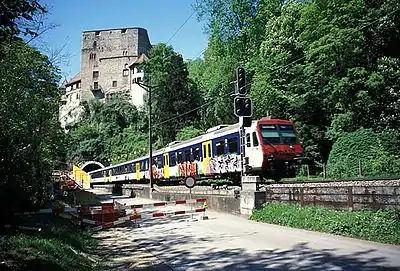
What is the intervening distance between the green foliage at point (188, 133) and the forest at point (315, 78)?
0.16 metres

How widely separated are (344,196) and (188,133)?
4420 centimetres

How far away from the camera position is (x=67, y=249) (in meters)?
10.1

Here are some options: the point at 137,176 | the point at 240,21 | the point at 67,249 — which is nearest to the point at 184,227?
the point at 67,249

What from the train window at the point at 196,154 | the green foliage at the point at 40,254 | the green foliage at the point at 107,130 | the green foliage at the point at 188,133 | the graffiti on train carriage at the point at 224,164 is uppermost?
the green foliage at the point at 107,130

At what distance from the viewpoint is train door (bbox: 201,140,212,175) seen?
2512 cm

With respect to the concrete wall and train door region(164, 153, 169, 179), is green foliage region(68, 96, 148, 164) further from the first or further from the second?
A: the concrete wall

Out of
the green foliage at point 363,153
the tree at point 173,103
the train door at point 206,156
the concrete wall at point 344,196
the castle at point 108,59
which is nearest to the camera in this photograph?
the concrete wall at point 344,196

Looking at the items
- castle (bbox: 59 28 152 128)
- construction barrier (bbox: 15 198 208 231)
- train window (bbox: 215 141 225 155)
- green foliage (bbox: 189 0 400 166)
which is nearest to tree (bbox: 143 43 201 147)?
green foliage (bbox: 189 0 400 166)

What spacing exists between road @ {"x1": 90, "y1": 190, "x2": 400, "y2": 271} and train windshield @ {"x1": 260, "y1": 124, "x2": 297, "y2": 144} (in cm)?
660

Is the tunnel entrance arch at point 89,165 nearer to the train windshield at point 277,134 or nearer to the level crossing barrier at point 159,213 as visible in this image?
the level crossing barrier at point 159,213

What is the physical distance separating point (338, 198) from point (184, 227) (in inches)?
217

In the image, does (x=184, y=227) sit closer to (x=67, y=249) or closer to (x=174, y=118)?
(x=67, y=249)

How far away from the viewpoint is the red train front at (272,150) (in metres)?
20.3

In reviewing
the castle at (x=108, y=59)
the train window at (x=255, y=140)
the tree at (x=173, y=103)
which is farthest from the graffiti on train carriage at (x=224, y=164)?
the castle at (x=108, y=59)
